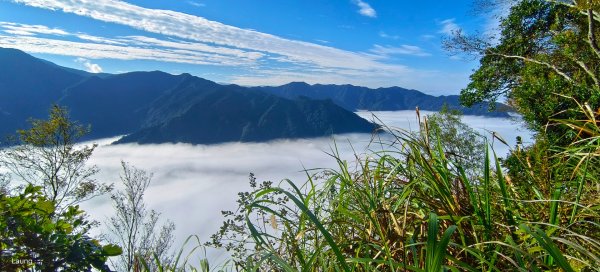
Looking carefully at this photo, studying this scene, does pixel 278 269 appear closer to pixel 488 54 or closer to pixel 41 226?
pixel 41 226

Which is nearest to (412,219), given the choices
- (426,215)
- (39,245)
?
(426,215)

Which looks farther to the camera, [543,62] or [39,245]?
[543,62]

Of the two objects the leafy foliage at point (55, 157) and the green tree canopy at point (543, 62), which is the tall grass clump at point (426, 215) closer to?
the green tree canopy at point (543, 62)

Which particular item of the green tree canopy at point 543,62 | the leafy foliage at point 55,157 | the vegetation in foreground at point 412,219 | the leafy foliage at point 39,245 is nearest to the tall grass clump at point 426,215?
the vegetation in foreground at point 412,219

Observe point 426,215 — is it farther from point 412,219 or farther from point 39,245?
point 39,245

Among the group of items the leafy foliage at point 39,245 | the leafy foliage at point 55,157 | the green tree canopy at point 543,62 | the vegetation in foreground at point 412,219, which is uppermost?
the green tree canopy at point 543,62

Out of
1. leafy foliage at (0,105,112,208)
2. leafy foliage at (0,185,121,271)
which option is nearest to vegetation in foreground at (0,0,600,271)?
leafy foliage at (0,185,121,271)

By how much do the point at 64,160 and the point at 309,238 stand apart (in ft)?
87.0

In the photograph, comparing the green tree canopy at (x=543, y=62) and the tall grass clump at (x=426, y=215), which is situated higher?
the green tree canopy at (x=543, y=62)

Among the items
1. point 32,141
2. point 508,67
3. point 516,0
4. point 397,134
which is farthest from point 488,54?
point 32,141

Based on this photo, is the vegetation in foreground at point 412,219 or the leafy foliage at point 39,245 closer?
the vegetation in foreground at point 412,219

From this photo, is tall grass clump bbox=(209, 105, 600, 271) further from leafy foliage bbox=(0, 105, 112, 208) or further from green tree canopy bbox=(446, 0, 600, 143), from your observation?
leafy foliage bbox=(0, 105, 112, 208)

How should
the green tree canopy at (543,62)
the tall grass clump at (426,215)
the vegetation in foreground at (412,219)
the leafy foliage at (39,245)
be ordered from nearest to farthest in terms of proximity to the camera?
1. the vegetation in foreground at (412,219)
2. the tall grass clump at (426,215)
3. the leafy foliage at (39,245)
4. the green tree canopy at (543,62)

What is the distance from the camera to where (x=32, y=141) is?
21453 mm
